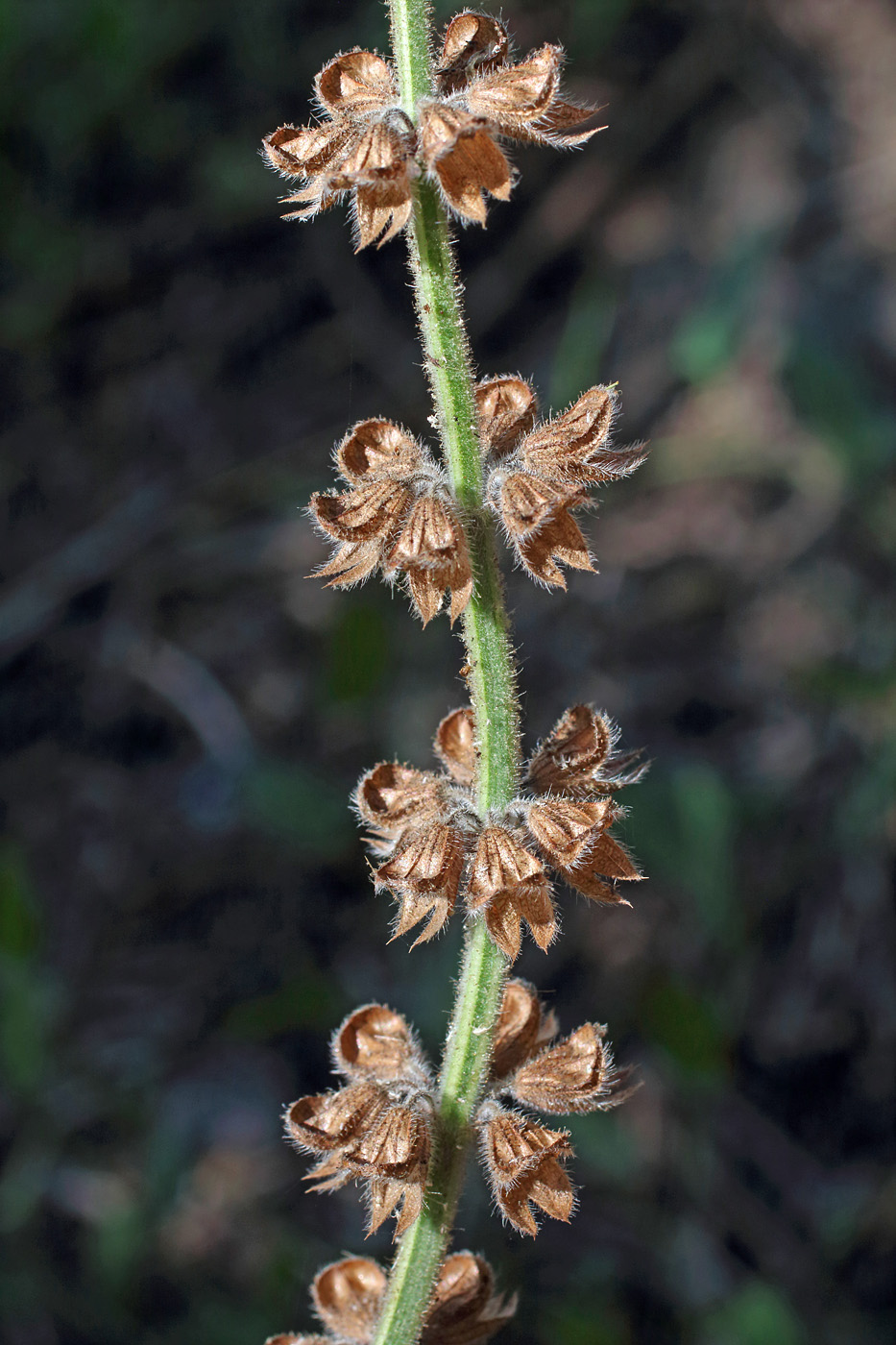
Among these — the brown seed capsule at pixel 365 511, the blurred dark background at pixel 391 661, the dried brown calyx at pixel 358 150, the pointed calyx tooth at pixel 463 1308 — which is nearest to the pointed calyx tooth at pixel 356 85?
the dried brown calyx at pixel 358 150

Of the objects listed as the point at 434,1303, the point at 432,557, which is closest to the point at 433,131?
the point at 432,557

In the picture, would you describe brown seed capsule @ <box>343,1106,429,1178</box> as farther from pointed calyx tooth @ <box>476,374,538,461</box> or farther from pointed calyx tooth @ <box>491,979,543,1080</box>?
pointed calyx tooth @ <box>476,374,538,461</box>

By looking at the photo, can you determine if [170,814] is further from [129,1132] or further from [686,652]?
[686,652]

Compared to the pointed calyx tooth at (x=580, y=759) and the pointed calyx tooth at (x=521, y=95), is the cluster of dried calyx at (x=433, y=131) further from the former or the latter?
the pointed calyx tooth at (x=580, y=759)

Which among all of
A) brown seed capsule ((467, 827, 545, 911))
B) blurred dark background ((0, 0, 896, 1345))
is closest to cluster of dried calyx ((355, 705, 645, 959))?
brown seed capsule ((467, 827, 545, 911))

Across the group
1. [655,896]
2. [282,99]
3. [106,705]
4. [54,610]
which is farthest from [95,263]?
[655,896]

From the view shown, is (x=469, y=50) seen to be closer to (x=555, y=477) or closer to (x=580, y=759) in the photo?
(x=555, y=477)
